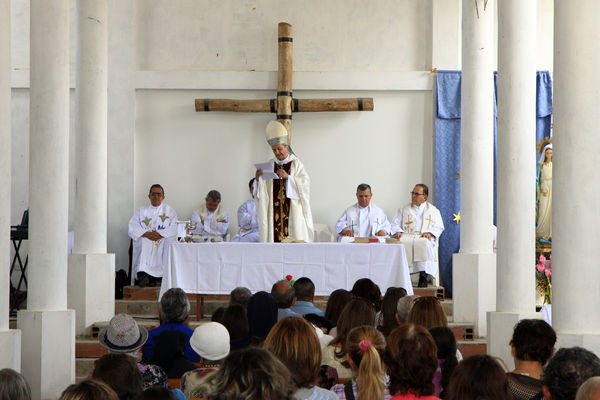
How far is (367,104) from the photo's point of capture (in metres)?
12.4

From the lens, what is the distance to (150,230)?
470 inches

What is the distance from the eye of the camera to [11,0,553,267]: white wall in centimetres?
1266

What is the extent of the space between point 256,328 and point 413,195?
636 cm

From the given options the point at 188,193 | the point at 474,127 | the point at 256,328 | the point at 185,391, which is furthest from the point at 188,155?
the point at 185,391

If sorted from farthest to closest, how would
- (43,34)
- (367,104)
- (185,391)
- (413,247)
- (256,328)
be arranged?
(367,104) < (413,247) < (43,34) < (256,328) < (185,391)

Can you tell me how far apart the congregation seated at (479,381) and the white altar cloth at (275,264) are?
606 cm

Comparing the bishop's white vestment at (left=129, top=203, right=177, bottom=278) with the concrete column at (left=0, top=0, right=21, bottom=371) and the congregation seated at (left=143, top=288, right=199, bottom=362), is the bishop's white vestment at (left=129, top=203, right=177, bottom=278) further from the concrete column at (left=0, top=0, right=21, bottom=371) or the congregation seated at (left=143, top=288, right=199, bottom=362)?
the congregation seated at (left=143, top=288, right=199, bottom=362)

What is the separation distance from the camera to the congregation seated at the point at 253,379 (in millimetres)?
2541

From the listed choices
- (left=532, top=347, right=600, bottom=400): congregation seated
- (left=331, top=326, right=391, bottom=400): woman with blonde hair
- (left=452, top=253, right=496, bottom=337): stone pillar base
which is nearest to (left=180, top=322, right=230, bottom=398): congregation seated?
(left=331, top=326, right=391, bottom=400): woman with blonde hair

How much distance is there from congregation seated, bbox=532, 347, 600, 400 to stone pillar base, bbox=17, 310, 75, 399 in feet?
17.0

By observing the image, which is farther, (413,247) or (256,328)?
(413,247)

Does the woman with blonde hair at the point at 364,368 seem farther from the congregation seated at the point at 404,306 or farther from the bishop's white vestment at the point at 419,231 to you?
the bishop's white vestment at the point at 419,231

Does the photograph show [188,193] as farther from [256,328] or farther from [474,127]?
[256,328]

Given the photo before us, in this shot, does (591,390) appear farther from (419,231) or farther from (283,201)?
(419,231)
